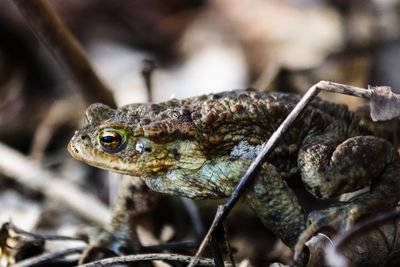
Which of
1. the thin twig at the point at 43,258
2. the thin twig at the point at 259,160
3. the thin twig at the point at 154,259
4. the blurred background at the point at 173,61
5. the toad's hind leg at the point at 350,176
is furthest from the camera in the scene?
the blurred background at the point at 173,61

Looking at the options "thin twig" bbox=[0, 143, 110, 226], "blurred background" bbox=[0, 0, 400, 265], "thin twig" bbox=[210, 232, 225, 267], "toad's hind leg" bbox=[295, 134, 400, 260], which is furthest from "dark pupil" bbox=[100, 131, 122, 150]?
"thin twig" bbox=[0, 143, 110, 226]

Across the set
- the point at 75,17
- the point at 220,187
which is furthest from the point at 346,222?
the point at 75,17

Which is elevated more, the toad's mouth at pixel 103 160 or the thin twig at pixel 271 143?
the toad's mouth at pixel 103 160

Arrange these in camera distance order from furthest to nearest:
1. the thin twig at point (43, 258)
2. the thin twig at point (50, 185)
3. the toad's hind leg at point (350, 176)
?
the thin twig at point (50, 185)
the thin twig at point (43, 258)
the toad's hind leg at point (350, 176)

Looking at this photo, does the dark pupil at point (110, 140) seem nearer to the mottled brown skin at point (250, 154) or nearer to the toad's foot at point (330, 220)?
the mottled brown skin at point (250, 154)

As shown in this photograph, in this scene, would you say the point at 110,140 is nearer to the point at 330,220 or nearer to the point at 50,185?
the point at 330,220

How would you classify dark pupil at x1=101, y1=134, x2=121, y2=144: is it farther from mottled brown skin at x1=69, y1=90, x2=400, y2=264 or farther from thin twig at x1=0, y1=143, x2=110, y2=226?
thin twig at x1=0, y1=143, x2=110, y2=226

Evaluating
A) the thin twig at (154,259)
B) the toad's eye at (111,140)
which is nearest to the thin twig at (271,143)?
the thin twig at (154,259)
